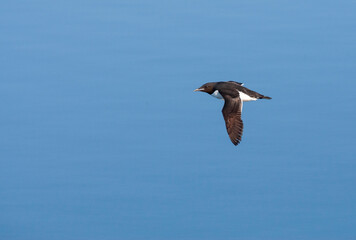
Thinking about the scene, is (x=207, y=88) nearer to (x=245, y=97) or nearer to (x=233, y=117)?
(x=245, y=97)

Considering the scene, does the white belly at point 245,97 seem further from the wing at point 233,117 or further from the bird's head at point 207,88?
the bird's head at point 207,88

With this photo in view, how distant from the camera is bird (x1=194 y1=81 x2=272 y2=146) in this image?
28.8 m

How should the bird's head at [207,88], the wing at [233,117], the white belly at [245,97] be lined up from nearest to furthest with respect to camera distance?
the wing at [233,117] < the white belly at [245,97] < the bird's head at [207,88]

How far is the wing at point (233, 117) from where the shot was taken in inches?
1127

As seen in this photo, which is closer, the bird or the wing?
the wing

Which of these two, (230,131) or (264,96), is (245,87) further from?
(230,131)

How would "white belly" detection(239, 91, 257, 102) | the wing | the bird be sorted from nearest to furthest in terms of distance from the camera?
the wing → the bird → "white belly" detection(239, 91, 257, 102)

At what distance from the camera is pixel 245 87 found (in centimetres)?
3091

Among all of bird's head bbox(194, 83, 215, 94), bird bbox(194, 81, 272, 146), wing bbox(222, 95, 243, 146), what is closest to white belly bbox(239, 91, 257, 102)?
bird bbox(194, 81, 272, 146)

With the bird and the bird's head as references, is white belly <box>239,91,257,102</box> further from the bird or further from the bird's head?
the bird's head

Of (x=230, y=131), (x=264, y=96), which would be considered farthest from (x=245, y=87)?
(x=230, y=131)

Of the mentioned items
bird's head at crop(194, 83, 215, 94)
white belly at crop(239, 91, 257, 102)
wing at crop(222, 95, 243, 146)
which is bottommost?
wing at crop(222, 95, 243, 146)

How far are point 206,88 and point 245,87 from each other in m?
1.30

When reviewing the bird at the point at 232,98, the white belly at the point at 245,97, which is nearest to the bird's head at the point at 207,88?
the bird at the point at 232,98
